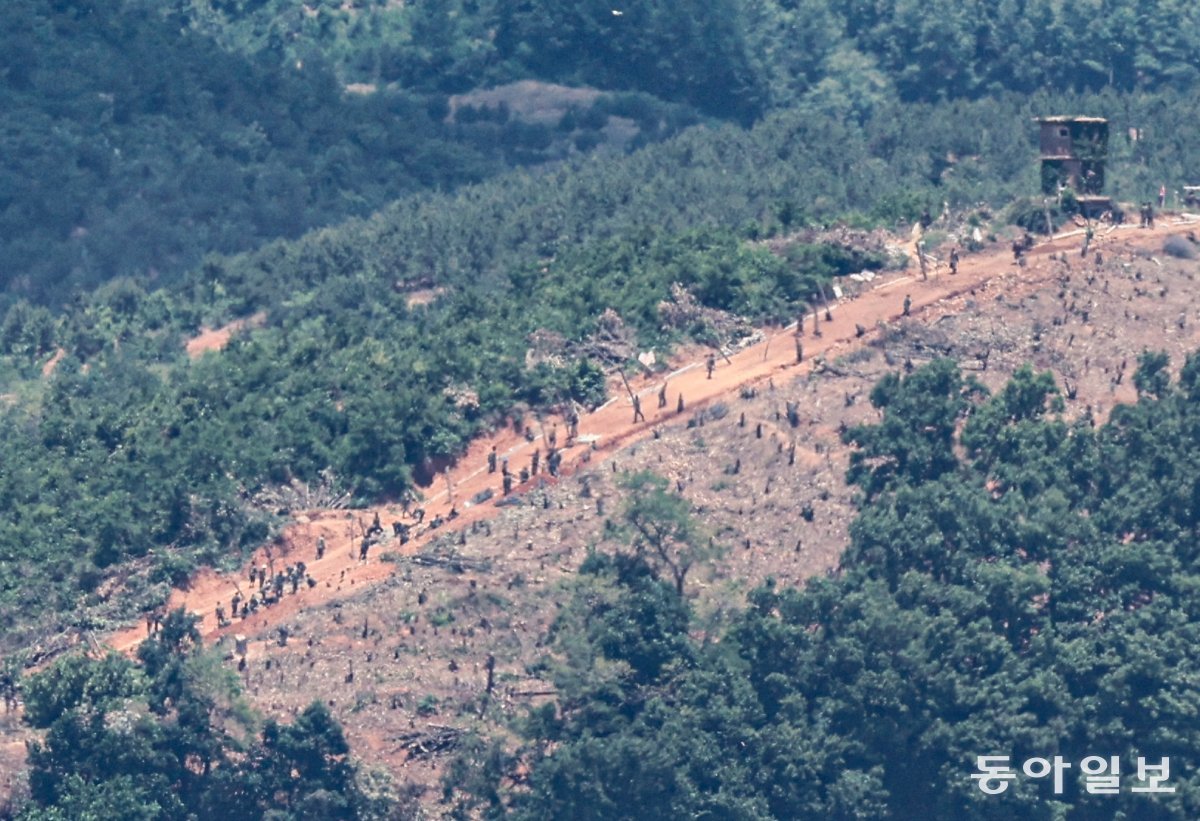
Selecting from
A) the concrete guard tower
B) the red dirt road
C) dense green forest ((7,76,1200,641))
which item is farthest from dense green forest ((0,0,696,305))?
the concrete guard tower

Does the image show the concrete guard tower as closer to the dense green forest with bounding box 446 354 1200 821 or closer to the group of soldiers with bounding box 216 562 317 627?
the dense green forest with bounding box 446 354 1200 821

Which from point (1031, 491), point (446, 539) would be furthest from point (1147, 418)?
point (446, 539)

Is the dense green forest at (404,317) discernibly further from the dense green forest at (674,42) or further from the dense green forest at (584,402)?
the dense green forest at (674,42)

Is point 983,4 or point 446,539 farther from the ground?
point 983,4

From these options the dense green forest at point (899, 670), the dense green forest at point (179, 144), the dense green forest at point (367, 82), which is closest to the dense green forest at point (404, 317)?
the dense green forest at point (899, 670)

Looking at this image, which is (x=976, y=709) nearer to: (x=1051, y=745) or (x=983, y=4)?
(x=1051, y=745)

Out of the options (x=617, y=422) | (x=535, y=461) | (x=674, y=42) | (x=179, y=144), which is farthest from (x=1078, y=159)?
(x=674, y=42)

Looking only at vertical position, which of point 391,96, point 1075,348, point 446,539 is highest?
point 391,96
